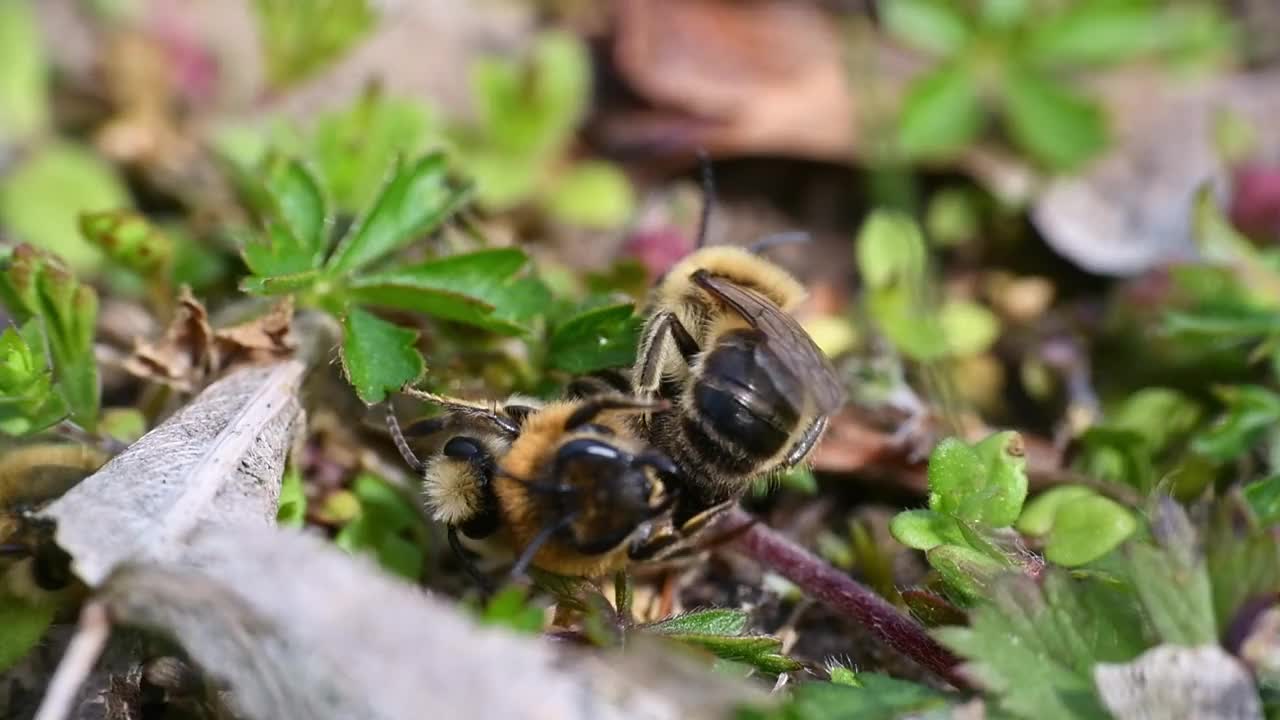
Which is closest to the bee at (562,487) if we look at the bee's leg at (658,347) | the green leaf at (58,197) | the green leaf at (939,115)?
the bee's leg at (658,347)

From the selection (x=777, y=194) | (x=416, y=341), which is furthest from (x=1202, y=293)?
(x=416, y=341)

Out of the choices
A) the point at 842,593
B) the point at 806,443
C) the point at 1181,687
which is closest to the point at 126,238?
the point at 806,443

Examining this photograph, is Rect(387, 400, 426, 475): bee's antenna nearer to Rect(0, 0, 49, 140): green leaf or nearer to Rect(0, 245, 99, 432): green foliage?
Rect(0, 245, 99, 432): green foliage

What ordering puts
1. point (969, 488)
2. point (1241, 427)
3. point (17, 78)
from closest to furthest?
point (969, 488) < point (1241, 427) < point (17, 78)

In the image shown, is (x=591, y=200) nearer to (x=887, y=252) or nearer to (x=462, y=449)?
(x=887, y=252)

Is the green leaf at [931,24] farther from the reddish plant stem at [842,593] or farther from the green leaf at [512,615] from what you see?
the green leaf at [512,615]

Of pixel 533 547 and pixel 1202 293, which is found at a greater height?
pixel 533 547

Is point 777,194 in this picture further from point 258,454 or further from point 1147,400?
point 258,454
